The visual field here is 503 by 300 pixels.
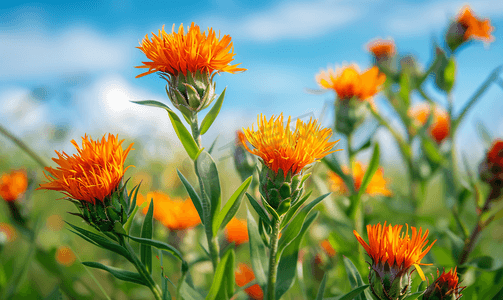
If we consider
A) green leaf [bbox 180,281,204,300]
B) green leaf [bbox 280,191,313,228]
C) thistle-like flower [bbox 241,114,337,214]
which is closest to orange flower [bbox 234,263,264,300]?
green leaf [bbox 180,281,204,300]

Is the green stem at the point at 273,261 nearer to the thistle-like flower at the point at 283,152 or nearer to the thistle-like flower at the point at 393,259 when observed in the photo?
the thistle-like flower at the point at 283,152

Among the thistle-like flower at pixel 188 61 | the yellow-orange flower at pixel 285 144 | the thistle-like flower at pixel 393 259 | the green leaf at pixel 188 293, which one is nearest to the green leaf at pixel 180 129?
the thistle-like flower at pixel 188 61

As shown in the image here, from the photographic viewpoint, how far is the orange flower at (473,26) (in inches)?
86.2

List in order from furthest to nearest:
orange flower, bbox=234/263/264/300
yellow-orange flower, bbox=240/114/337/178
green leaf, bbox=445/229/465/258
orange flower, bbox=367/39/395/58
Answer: orange flower, bbox=367/39/395/58
orange flower, bbox=234/263/264/300
green leaf, bbox=445/229/465/258
yellow-orange flower, bbox=240/114/337/178

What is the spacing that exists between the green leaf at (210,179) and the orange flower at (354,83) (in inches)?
43.4

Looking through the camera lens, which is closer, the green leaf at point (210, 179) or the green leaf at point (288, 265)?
the green leaf at point (210, 179)

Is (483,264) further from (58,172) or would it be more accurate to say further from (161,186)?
(161,186)

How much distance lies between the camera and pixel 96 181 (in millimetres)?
897

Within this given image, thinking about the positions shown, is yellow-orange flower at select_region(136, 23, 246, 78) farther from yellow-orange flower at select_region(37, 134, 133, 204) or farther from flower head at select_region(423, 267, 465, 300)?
flower head at select_region(423, 267, 465, 300)

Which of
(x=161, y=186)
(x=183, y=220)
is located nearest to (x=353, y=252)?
(x=183, y=220)

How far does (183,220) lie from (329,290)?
105 cm

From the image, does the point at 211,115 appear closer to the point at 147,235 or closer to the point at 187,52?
the point at 187,52

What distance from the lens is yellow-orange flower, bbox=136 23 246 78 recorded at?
0.92 m

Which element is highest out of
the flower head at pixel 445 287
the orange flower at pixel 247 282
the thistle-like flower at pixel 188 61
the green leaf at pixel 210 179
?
the thistle-like flower at pixel 188 61
